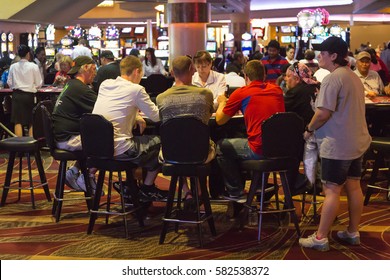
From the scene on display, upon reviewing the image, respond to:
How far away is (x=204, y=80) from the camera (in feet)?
22.2

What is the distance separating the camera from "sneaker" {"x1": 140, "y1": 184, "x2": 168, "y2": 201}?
5520 mm

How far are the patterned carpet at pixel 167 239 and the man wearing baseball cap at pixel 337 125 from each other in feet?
1.27

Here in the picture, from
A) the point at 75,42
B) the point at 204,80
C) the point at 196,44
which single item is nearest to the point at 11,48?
the point at 75,42

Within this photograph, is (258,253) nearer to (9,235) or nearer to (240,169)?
(240,169)

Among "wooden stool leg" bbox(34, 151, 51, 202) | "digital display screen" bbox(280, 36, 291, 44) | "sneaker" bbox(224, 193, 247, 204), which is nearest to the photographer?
"sneaker" bbox(224, 193, 247, 204)

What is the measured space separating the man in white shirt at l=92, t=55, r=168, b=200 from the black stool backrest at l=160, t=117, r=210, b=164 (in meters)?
0.42

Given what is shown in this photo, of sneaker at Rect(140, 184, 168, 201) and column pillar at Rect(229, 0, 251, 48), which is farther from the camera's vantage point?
column pillar at Rect(229, 0, 251, 48)

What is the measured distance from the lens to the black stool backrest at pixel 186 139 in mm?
4762

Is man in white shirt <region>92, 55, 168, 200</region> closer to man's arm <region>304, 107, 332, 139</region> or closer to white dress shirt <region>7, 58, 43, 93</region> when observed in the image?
man's arm <region>304, 107, 332, 139</region>

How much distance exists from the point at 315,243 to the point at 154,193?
4.62 ft

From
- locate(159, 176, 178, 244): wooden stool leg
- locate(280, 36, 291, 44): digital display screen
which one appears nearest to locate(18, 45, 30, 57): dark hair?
locate(159, 176, 178, 244): wooden stool leg

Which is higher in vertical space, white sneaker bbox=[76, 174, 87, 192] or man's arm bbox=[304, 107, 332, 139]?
man's arm bbox=[304, 107, 332, 139]

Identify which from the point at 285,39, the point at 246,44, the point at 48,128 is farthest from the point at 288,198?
the point at 285,39

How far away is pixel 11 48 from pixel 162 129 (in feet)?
48.0
